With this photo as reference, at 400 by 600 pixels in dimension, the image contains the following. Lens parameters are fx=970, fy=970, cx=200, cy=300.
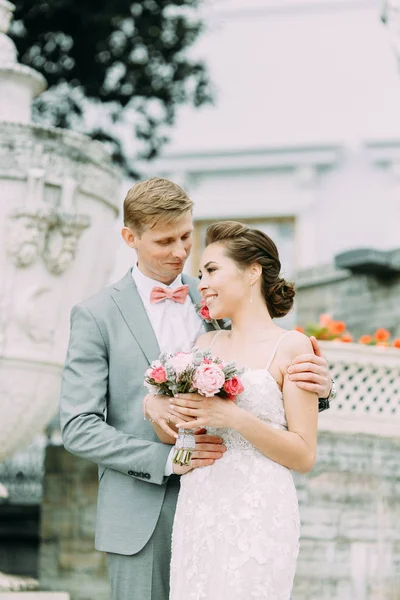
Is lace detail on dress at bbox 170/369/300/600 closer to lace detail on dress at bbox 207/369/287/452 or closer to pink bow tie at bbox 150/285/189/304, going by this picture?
lace detail on dress at bbox 207/369/287/452

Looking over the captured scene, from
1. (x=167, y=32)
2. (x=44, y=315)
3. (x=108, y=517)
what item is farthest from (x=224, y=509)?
(x=167, y=32)

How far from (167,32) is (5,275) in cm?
838

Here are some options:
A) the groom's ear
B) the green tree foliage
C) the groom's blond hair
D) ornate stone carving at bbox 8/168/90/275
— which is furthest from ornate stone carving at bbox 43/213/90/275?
the green tree foliage

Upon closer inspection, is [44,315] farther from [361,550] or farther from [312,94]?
[312,94]

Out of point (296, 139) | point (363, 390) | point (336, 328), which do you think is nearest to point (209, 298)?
point (363, 390)

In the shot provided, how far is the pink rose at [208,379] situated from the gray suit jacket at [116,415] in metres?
0.41

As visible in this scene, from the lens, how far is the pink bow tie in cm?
333

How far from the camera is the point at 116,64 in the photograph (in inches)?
479

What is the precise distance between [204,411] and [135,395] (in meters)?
0.46

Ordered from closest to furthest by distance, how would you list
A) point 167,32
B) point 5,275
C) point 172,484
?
point 172,484 < point 5,275 < point 167,32

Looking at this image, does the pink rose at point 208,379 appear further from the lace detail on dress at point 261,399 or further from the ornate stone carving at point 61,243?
the ornate stone carving at point 61,243

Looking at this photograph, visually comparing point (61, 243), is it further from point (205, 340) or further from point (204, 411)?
point (204, 411)

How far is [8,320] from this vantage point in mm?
4867

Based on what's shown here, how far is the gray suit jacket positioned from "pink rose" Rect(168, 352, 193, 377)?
38cm
